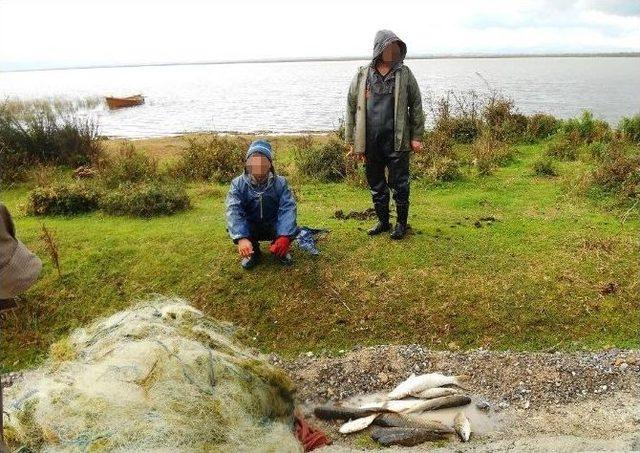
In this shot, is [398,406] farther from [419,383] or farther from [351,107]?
[351,107]

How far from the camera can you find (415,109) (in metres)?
6.71

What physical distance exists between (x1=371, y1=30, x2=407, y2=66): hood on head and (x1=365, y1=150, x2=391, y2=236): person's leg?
1.13 m

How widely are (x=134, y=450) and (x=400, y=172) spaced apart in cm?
480

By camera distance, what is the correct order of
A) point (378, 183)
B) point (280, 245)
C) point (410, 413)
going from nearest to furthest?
point (410, 413) < point (280, 245) < point (378, 183)

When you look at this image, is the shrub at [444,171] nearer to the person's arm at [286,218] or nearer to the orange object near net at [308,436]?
the person's arm at [286,218]

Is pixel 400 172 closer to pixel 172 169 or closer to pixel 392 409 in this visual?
pixel 392 409

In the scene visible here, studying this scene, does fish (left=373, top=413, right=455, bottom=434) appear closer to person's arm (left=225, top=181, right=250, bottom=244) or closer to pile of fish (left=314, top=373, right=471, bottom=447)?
pile of fish (left=314, top=373, right=471, bottom=447)

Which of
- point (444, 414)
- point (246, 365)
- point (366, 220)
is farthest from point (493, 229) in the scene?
point (246, 365)

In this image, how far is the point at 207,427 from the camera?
3.14 meters

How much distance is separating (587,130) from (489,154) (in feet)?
15.9

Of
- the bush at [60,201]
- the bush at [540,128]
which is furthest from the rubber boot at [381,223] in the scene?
the bush at [540,128]

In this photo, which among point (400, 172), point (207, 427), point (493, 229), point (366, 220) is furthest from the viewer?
point (366, 220)

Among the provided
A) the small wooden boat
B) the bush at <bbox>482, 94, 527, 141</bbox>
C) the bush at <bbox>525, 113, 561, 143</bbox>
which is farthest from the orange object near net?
the small wooden boat

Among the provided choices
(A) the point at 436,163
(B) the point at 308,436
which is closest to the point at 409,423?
(B) the point at 308,436
